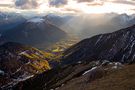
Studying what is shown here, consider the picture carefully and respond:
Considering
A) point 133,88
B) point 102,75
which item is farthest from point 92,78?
point 133,88

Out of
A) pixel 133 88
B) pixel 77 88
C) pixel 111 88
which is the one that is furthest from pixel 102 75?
pixel 133 88

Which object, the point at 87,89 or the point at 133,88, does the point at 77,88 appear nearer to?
the point at 87,89

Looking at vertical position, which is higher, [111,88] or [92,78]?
[111,88]

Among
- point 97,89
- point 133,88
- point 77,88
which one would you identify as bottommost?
point 77,88

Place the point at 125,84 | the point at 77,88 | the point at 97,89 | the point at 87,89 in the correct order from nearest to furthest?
the point at 125,84 < the point at 97,89 < the point at 87,89 < the point at 77,88

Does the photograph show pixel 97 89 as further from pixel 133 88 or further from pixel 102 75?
pixel 102 75

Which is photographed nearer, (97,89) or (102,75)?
(97,89)

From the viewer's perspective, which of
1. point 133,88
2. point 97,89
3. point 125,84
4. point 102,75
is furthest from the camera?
point 102,75

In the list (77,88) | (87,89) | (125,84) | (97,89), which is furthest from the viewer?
(77,88)

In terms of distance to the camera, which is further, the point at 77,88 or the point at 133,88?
the point at 77,88
